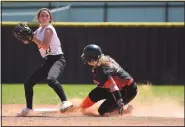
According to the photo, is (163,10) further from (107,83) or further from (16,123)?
(16,123)

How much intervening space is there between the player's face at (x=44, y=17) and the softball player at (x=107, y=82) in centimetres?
74

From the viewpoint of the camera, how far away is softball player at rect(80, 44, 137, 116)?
25.6ft

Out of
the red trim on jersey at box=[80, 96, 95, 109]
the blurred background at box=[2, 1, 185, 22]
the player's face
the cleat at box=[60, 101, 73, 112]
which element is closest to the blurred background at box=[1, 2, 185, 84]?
the blurred background at box=[2, 1, 185, 22]

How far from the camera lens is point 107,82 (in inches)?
309

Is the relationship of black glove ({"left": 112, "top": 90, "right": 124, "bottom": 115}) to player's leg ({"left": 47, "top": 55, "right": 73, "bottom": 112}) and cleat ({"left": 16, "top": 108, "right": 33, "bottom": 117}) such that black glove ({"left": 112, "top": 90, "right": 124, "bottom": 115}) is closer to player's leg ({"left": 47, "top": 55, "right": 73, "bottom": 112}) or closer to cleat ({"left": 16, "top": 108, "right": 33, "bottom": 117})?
player's leg ({"left": 47, "top": 55, "right": 73, "bottom": 112})

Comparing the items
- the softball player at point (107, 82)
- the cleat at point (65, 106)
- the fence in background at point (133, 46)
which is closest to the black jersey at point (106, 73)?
the softball player at point (107, 82)

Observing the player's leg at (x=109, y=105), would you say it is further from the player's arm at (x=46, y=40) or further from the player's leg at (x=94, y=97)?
the player's arm at (x=46, y=40)

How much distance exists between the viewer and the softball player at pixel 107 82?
7.80m

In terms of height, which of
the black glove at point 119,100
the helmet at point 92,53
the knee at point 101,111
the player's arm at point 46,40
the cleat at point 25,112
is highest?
the player's arm at point 46,40

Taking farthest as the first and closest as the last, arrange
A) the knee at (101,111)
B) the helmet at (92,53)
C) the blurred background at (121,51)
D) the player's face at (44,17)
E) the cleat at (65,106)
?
the blurred background at (121,51)
the knee at (101,111)
the player's face at (44,17)
the helmet at (92,53)
the cleat at (65,106)

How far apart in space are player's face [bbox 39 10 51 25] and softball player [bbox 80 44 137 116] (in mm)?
741

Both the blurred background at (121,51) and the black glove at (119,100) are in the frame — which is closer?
the black glove at (119,100)

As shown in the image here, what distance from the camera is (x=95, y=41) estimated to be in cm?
1814

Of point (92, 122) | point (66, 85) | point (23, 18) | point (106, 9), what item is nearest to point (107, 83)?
point (92, 122)
